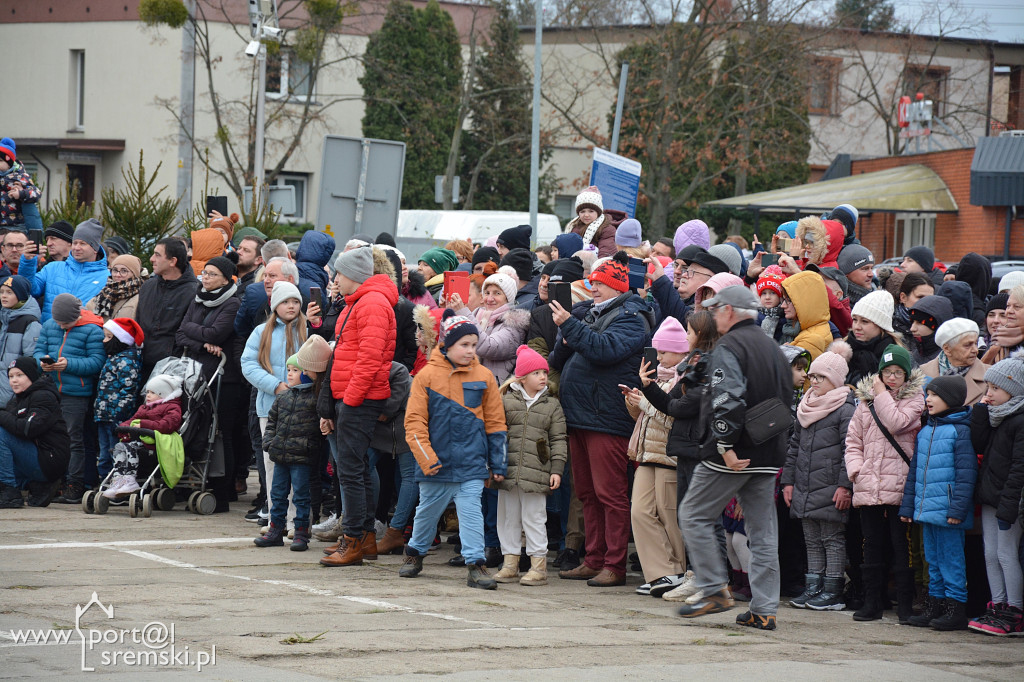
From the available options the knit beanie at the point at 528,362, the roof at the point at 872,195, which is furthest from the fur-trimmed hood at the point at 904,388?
the roof at the point at 872,195

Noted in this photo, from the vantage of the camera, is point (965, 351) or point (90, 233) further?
point (90, 233)

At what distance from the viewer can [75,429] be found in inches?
452

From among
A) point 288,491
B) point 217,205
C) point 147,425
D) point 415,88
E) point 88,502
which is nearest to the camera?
point 288,491

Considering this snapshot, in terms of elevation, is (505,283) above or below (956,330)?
above

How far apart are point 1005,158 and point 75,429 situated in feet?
73.0

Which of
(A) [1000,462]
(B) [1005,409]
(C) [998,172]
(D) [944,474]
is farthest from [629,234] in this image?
(C) [998,172]

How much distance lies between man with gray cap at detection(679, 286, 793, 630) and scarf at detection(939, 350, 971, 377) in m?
1.31

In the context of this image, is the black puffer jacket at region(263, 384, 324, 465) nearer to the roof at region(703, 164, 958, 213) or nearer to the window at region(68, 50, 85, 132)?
the roof at region(703, 164, 958, 213)

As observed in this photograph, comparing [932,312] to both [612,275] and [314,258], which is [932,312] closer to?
[612,275]

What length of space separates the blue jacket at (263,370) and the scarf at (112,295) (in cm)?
220

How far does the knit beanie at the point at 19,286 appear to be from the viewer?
11.8m

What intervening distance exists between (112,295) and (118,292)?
0.07m

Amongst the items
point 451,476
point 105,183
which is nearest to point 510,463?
point 451,476

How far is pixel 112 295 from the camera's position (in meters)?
11.9
